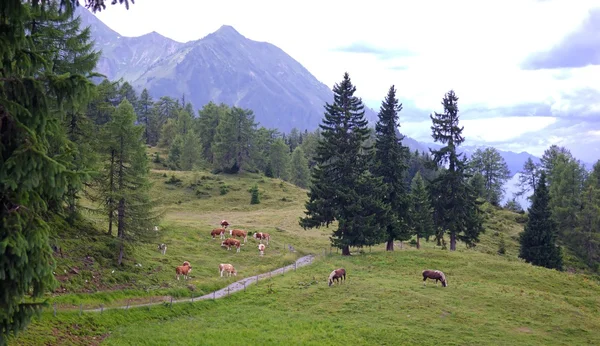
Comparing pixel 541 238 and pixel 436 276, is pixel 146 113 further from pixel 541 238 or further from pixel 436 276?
pixel 436 276

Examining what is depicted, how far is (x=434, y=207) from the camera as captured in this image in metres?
55.2

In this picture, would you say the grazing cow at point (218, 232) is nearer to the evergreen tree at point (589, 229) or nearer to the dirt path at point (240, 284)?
the dirt path at point (240, 284)

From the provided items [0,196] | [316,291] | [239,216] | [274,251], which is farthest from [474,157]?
[0,196]

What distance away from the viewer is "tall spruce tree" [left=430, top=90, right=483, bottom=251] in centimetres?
5409

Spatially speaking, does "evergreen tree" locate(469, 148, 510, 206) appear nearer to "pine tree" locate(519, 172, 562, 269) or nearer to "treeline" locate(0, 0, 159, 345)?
"pine tree" locate(519, 172, 562, 269)

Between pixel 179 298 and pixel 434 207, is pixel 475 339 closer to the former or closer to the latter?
pixel 179 298

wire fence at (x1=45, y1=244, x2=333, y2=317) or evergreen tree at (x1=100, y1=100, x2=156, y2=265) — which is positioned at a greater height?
evergreen tree at (x1=100, y1=100, x2=156, y2=265)

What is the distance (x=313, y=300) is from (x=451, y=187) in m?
30.1

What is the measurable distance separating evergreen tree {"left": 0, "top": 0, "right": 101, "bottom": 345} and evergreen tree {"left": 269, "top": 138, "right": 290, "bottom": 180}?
104 meters

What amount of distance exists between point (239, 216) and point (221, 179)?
22488 millimetres

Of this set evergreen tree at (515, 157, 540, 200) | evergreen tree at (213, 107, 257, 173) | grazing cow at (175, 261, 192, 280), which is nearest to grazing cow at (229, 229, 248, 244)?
grazing cow at (175, 261, 192, 280)

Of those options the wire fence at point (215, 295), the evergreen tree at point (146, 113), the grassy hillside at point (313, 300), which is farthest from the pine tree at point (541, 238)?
the evergreen tree at point (146, 113)

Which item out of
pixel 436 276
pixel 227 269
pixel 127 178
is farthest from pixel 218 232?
pixel 436 276

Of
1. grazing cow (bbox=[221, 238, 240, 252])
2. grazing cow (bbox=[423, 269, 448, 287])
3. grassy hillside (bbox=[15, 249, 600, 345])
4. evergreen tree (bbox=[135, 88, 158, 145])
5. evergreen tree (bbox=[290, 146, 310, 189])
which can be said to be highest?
evergreen tree (bbox=[135, 88, 158, 145])
